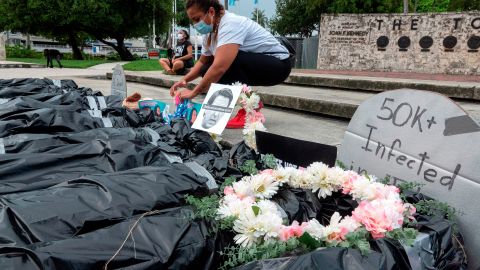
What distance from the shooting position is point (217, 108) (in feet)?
9.94

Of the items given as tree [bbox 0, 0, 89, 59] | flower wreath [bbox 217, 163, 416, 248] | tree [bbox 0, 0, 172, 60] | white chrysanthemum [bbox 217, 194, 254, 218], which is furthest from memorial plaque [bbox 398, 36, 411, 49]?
tree [bbox 0, 0, 89, 59]

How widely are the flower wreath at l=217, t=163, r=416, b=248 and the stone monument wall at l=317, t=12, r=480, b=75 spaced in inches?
356

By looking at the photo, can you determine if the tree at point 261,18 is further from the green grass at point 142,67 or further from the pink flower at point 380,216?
the pink flower at point 380,216

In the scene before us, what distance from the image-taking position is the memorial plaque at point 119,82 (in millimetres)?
4555

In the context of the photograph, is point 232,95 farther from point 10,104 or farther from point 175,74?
point 175,74

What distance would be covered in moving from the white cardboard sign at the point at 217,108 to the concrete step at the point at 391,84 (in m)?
2.84

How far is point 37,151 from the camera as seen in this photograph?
2379 millimetres

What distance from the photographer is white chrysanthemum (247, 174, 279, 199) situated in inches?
59.7

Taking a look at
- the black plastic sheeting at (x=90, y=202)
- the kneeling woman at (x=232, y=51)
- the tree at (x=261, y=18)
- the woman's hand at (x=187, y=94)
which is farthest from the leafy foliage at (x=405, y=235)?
the tree at (x=261, y=18)

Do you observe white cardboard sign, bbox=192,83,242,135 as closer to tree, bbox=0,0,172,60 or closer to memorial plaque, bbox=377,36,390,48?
memorial plaque, bbox=377,36,390,48

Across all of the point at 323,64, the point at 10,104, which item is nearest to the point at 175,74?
the point at 323,64

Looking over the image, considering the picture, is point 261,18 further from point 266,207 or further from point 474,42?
point 266,207

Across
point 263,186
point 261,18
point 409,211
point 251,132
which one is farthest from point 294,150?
point 261,18

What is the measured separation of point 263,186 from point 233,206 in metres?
0.22
